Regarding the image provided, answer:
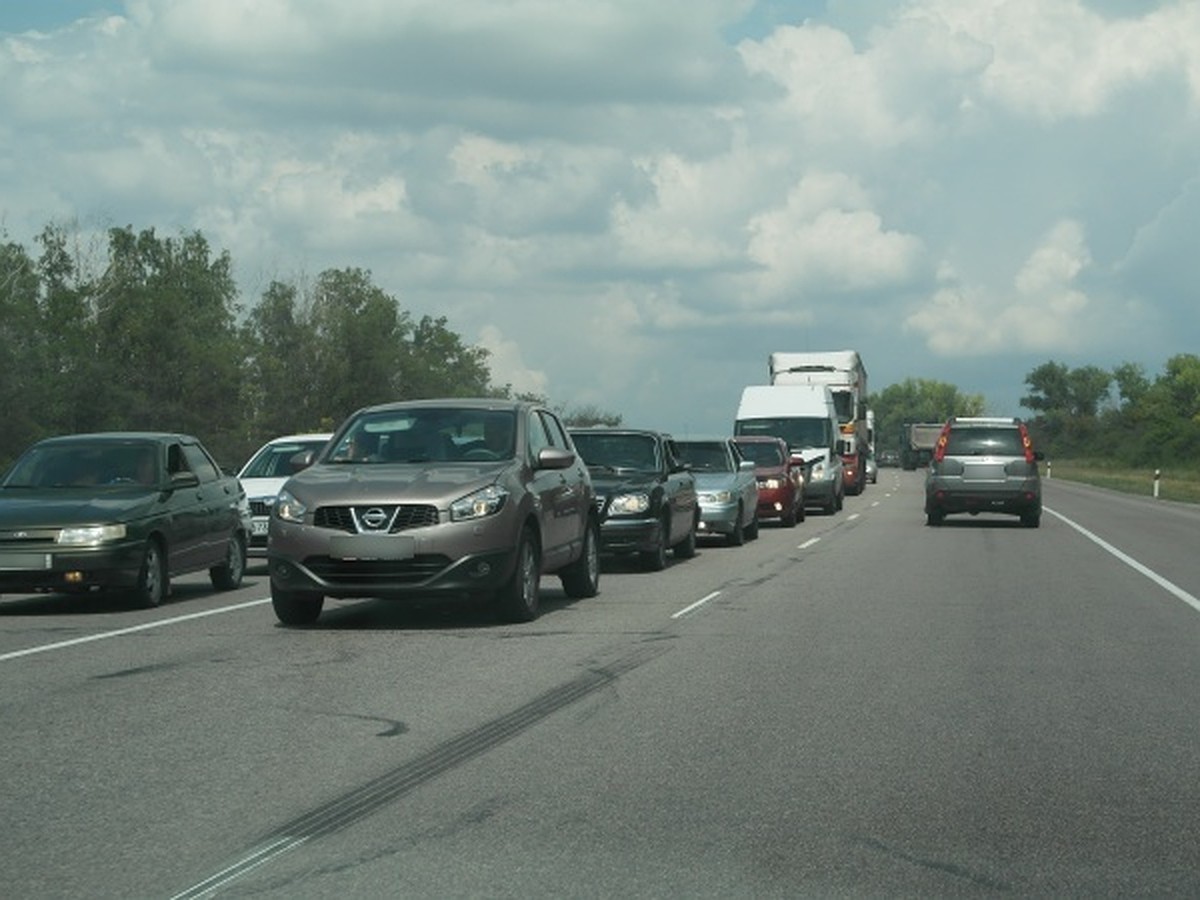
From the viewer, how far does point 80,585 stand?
51.2 ft

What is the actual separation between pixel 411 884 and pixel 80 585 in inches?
408

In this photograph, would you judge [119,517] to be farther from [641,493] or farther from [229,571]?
[641,493]

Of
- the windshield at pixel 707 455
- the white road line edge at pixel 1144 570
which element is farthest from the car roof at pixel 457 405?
the windshield at pixel 707 455

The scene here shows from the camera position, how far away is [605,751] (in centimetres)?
848

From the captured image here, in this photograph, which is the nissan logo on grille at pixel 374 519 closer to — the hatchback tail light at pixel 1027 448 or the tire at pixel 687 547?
the tire at pixel 687 547

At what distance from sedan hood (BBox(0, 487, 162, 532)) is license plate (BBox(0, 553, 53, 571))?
0.26m

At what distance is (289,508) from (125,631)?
63.3 inches

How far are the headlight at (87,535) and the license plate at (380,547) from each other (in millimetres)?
3151

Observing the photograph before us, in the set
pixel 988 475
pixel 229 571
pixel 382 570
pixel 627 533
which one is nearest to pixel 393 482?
pixel 382 570

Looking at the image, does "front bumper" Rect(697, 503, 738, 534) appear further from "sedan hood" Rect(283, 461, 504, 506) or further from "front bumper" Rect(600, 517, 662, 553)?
"sedan hood" Rect(283, 461, 504, 506)

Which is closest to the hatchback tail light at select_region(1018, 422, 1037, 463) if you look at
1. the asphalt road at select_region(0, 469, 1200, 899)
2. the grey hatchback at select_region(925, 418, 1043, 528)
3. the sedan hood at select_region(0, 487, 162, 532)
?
the grey hatchback at select_region(925, 418, 1043, 528)

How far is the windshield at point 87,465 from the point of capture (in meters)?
17.1

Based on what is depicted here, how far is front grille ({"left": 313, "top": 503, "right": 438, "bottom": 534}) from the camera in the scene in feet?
44.8

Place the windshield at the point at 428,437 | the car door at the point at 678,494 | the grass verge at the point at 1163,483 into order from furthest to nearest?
the grass verge at the point at 1163,483, the car door at the point at 678,494, the windshield at the point at 428,437
